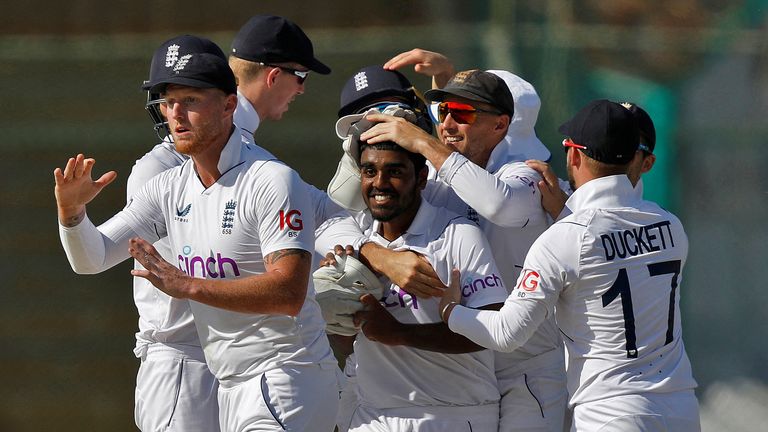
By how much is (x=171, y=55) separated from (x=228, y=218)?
547 mm

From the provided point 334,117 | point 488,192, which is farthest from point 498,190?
point 334,117

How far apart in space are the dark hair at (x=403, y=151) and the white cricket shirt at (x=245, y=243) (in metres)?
0.34

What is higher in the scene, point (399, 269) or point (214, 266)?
point (214, 266)

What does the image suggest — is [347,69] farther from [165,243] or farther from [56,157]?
[165,243]

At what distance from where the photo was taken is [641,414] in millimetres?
3625

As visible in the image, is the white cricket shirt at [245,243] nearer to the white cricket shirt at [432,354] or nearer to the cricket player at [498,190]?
the white cricket shirt at [432,354]

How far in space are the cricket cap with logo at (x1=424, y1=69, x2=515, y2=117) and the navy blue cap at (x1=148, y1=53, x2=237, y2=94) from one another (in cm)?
89

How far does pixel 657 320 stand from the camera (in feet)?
12.0

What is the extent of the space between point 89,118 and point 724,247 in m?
3.24

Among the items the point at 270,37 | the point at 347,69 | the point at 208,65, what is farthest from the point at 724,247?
the point at 208,65

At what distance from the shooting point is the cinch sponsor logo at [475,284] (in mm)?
3918

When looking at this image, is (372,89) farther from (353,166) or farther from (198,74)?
(198,74)

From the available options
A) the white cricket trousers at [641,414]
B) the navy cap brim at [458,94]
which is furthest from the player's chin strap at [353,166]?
the white cricket trousers at [641,414]

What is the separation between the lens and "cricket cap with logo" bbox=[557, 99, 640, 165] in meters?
3.75
